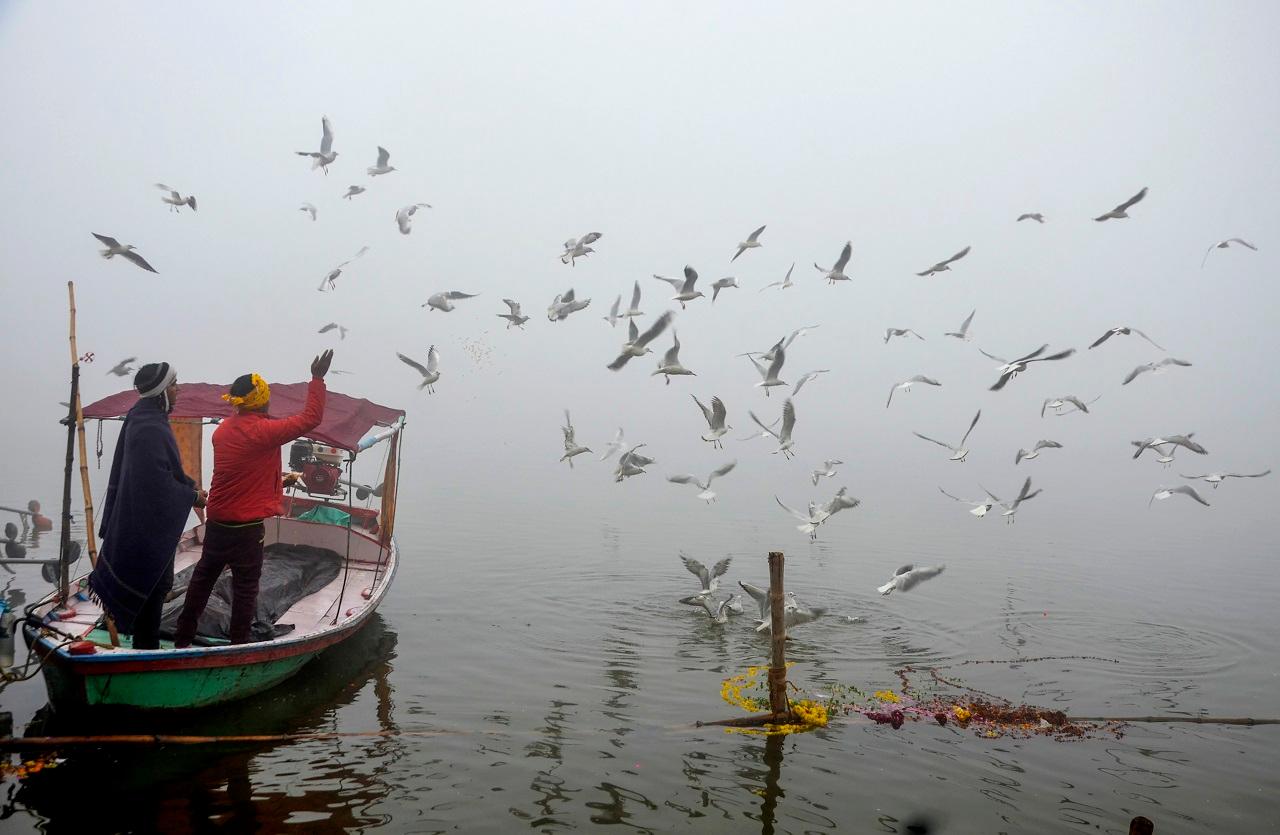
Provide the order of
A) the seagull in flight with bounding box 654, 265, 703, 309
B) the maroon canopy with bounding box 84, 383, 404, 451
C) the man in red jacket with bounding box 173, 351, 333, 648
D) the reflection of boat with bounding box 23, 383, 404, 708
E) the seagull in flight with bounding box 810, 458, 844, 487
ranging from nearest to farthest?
the reflection of boat with bounding box 23, 383, 404, 708 → the man in red jacket with bounding box 173, 351, 333, 648 → the maroon canopy with bounding box 84, 383, 404, 451 → the seagull in flight with bounding box 654, 265, 703, 309 → the seagull in flight with bounding box 810, 458, 844, 487

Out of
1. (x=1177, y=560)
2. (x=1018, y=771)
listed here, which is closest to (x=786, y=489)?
(x=1177, y=560)

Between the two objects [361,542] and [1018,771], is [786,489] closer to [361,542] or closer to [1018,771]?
[361,542]

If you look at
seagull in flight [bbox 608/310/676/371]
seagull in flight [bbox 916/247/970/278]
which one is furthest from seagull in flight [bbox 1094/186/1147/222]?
seagull in flight [bbox 608/310/676/371]

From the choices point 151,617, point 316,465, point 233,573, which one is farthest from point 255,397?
point 316,465

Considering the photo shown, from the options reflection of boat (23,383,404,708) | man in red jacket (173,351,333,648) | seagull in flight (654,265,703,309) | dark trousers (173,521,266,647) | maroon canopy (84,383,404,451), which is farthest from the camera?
seagull in flight (654,265,703,309)

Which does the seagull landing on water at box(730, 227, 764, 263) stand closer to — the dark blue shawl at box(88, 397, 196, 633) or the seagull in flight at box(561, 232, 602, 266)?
the seagull in flight at box(561, 232, 602, 266)

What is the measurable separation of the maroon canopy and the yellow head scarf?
2.02 meters

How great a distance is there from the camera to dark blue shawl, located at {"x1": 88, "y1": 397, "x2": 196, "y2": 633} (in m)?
6.94

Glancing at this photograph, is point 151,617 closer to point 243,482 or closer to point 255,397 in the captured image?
point 243,482

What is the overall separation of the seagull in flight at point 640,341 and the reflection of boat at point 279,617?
10.8ft

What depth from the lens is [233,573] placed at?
24.2 ft

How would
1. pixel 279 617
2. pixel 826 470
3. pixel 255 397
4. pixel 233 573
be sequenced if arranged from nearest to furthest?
pixel 255 397 < pixel 233 573 < pixel 279 617 < pixel 826 470

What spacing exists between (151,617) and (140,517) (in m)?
0.94

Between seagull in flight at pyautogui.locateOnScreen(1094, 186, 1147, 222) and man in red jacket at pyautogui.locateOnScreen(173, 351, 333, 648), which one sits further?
seagull in flight at pyautogui.locateOnScreen(1094, 186, 1147, 222)
